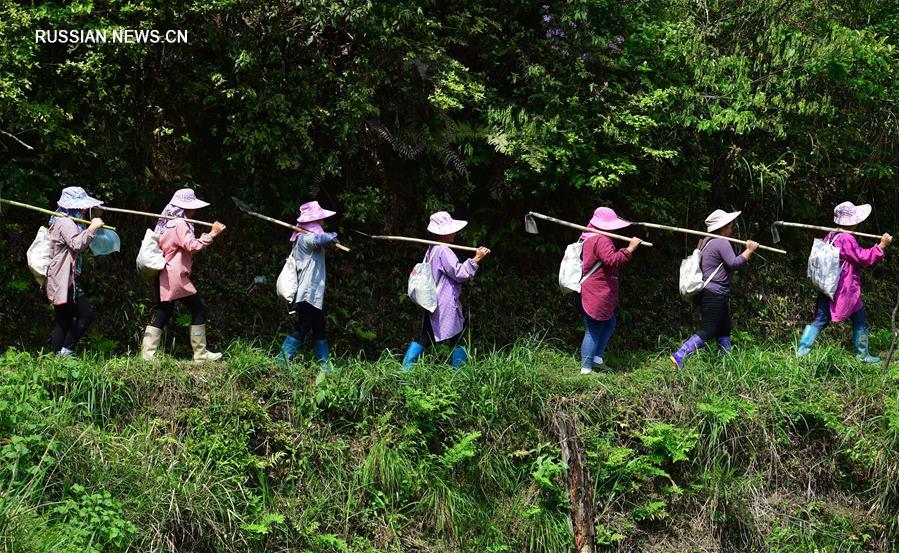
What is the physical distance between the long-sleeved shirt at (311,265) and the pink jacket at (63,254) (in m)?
1.77

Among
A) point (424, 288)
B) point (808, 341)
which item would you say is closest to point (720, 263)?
point (808, 341)

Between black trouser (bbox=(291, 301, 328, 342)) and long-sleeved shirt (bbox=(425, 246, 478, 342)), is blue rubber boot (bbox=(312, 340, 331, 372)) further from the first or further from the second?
long-sleeved shirt (bbox=(425, 246, 478, 342))

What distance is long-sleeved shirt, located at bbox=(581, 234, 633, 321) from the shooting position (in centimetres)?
902

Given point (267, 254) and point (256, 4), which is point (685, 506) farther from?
point (256, 4)

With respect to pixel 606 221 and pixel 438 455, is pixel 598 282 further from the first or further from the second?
pixel 438 455

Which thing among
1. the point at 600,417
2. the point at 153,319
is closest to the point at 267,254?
the point at 153,319

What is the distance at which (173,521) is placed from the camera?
23.0ft

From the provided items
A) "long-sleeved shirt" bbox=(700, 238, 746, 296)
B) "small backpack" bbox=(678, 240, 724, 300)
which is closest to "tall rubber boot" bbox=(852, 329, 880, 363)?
"long-sleeved shirt" bbox=(700, 238, 746, 296)

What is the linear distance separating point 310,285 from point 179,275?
1.13 m

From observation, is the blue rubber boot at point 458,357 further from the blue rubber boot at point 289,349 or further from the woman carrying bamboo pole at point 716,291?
the woman carrying bamboo pole at point 716,291

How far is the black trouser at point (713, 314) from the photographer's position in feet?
30.6

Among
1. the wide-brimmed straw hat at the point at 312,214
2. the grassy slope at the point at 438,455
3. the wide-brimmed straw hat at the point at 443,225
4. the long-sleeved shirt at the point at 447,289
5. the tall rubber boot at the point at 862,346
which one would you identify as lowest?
the grassy slope at the point at 438,455

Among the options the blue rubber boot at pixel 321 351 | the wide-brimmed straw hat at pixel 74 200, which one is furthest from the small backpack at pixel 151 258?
the blue rubber boot at pixel 321 351

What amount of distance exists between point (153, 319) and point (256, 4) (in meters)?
3.16
